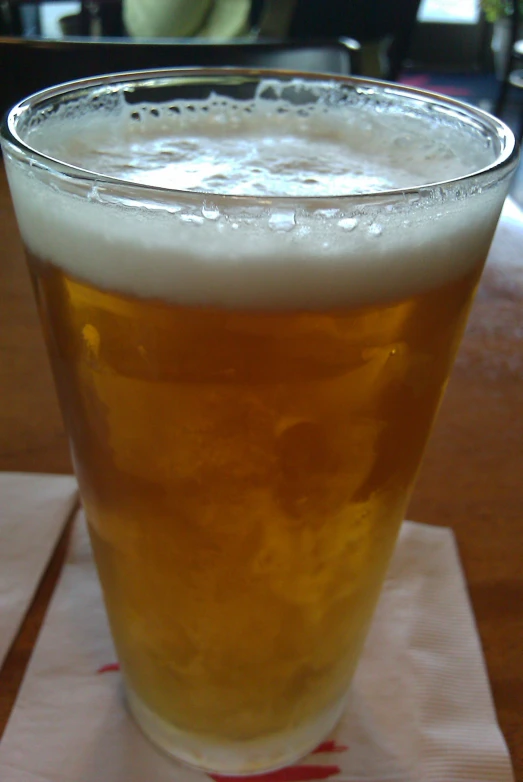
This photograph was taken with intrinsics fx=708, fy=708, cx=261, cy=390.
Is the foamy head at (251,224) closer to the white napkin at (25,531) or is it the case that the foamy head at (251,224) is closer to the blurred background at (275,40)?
the white napkin at (25,531)

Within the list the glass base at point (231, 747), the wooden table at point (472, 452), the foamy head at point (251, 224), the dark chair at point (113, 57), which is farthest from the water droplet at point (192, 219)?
the dark chair at point (113, 57)

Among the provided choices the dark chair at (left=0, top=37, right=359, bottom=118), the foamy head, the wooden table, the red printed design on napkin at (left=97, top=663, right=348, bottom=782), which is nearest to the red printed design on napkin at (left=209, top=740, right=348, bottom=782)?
the red printed design on napkin at (left=97, top=663, right=348, bottom=782)

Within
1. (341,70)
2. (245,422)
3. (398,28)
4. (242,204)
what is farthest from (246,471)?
(398,28)

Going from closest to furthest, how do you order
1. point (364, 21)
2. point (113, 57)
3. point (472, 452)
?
point (472, 452), point (113, 57), point (364, 21)

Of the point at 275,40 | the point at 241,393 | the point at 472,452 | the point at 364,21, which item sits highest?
the point at 241,393

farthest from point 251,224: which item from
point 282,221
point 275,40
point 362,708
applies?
point 275,40

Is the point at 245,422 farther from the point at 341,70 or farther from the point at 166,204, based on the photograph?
the point at 341,70

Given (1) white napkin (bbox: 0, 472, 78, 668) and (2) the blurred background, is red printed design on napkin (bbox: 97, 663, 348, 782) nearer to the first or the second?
(1) white napkin (bbox: 0, 472, 78, 668)

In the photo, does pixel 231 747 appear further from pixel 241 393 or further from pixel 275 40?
pixel 275 40
